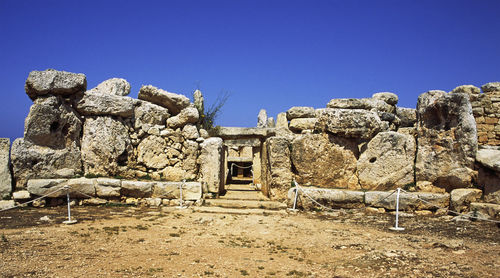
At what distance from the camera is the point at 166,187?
8812 mm

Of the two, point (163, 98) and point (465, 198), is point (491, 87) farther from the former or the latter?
point (163, 98)

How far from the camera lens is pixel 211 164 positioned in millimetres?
9477

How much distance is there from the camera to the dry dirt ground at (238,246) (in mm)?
4406

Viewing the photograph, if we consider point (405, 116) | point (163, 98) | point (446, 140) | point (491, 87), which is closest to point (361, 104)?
point (405, 116)

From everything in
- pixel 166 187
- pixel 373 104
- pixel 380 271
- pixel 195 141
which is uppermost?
pixel 373 104

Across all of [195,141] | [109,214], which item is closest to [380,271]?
[109,214]

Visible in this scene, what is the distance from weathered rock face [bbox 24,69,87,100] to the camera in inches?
336

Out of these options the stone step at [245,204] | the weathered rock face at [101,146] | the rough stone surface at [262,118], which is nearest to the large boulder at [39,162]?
the weathered rock face at [101,146]

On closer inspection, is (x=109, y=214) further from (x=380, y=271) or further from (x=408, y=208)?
(x=408, y=208)

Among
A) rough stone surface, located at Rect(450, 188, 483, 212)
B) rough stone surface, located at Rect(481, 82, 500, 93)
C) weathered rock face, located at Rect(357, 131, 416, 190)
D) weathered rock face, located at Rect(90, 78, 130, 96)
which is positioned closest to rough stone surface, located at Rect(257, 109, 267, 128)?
weathered rock face, located at Rect(90, 78, 130, 96)

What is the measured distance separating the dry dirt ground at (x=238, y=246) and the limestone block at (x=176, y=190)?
90cm

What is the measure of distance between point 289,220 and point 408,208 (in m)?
2.80

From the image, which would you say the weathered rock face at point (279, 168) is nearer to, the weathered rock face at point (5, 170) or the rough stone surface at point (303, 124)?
the rough stone surface at point (303, 124)

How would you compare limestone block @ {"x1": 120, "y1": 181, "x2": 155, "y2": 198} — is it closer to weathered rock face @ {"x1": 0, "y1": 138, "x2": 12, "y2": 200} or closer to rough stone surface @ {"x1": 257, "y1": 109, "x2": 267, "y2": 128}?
weathered rock face @ {"x1": 0, "y1": 138, "x2": 12, "y2": 200}
